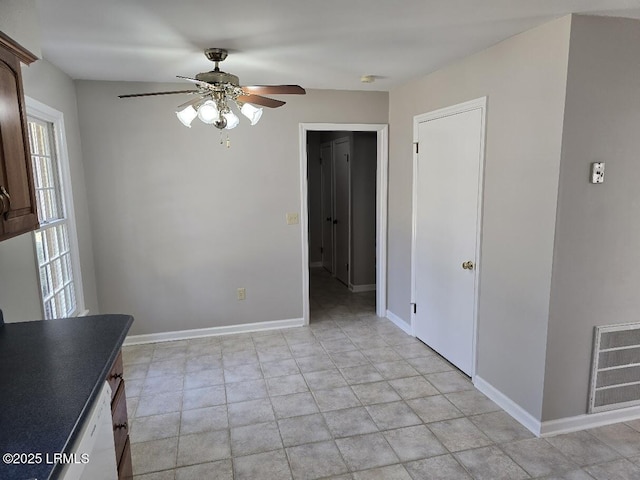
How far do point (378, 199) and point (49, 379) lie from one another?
3.44 meters

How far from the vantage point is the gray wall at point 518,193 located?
2.29m

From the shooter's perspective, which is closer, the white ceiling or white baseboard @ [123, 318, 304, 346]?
the white ceiling

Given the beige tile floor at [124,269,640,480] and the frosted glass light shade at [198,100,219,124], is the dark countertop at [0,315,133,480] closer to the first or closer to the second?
the beige tile floor at [124,269,640,480]

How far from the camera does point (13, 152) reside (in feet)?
5.38

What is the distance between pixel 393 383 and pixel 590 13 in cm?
259

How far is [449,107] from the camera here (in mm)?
3164

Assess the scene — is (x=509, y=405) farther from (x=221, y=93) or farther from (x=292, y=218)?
(x=221, y=93)

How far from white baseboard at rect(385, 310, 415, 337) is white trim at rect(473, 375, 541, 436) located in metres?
1.05

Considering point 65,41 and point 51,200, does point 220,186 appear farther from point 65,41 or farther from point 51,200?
point 65,41

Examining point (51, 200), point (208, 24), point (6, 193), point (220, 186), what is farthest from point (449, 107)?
point (51, 200)

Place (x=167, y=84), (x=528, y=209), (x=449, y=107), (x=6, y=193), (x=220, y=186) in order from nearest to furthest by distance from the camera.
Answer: (x=6, y=193)
(x=528, y=209)
(x=449, y=107)
(x=167, y=84)
(x=220, y=186)

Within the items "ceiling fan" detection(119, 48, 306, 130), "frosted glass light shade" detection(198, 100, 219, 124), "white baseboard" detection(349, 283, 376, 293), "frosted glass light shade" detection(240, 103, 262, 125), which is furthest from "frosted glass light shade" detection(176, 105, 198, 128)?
"white baseboard" detection(349, 283, 376, 293)

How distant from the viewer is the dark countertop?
1.11m

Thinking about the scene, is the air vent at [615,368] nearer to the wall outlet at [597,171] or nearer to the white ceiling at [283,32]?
the wall outlet at [597,171]
